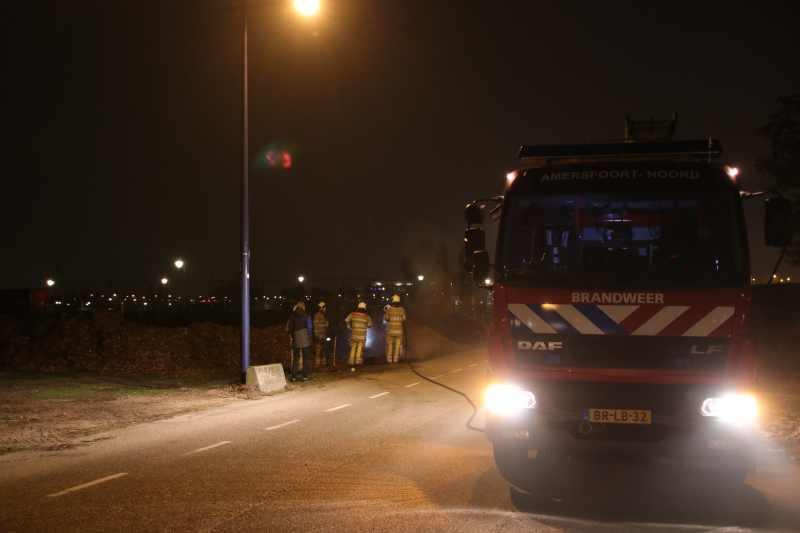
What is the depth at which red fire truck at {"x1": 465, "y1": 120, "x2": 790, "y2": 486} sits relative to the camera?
17.5 ft

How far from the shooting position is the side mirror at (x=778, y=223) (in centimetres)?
595

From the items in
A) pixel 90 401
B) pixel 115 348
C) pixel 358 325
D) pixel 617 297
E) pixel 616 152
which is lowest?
pixel 90 401

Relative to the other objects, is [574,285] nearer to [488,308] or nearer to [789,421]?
[789,421]

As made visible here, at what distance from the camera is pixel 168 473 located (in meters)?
6.54

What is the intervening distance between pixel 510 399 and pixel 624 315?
128 cm

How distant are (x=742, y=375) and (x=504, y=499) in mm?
2361

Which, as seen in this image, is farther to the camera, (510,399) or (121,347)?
(121,347)

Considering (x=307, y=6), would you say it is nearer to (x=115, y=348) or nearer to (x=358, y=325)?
(x=358, y=325)

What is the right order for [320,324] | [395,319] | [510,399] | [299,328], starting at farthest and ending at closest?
1. [320,324]
2. [395,319]
3. [299,328]
4. [510,399]

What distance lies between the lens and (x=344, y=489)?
5961 mm

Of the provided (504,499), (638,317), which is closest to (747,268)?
(638,317)

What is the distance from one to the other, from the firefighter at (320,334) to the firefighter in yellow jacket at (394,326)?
2.10 m

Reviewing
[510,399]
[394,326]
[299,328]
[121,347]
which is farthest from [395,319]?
[510,399]

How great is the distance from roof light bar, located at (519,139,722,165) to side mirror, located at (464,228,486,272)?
3.51ft
